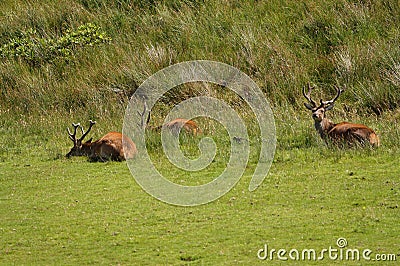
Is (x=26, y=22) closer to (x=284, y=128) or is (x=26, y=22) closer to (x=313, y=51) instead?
(x=313, y=51)

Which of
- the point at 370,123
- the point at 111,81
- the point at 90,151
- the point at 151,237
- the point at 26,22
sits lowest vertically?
the point at 151,237

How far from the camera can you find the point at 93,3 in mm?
21828

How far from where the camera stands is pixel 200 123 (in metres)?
14.7

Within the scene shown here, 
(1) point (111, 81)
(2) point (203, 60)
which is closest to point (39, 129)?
(1) point (111, 81)

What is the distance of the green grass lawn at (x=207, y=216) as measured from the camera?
8.00 metres

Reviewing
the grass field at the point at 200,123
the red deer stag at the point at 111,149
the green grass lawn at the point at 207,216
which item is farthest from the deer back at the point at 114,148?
the green grass lawn at the point at 207,216

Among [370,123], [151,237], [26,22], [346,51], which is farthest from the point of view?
[26,22]

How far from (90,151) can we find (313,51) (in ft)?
21.7

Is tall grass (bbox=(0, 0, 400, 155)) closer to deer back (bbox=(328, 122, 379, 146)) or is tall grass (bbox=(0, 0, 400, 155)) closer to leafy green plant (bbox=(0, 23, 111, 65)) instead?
leafy green plant (bbox=(0, 23, 111, 65))

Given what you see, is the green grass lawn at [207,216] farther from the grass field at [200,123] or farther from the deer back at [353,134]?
the deer back at [353,134]

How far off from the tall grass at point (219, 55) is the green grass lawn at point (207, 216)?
3.21 metres

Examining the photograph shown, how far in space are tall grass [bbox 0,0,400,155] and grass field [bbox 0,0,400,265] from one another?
41 millimetres

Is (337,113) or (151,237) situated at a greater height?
(337,113)

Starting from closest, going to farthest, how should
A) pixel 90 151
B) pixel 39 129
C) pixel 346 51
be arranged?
pixel 90 151 < pixel 39 129 < pixel 346 51
